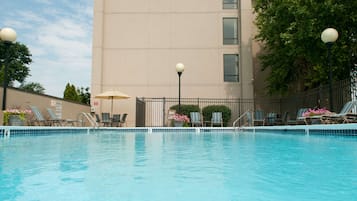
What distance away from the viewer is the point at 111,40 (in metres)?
17.0

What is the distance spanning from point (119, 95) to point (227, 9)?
842cm

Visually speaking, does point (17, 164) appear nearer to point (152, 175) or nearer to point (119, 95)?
point (152, 175)

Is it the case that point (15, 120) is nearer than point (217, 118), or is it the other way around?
point (15, 120)

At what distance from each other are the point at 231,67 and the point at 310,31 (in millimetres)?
6414

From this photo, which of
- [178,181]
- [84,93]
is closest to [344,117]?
[178,181]

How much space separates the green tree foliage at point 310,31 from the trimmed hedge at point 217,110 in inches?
117

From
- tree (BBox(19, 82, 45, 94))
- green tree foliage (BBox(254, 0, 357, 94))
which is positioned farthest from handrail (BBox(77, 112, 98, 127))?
tree (BBox(19, 82, 45, 94))

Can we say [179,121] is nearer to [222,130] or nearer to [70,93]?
[222,130]

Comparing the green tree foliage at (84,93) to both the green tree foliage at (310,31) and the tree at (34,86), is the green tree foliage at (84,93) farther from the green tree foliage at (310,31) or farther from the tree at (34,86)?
the tree at (34,86)

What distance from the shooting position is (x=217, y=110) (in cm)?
1545

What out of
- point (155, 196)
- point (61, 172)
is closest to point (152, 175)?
point (155, 196)

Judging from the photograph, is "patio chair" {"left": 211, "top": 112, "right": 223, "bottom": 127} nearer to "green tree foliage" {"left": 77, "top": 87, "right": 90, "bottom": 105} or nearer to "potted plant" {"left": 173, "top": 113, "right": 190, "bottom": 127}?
"potted plant" {"left": 173, "top": 113, "right": 190, "bottom": 127}

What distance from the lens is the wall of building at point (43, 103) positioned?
10031mm

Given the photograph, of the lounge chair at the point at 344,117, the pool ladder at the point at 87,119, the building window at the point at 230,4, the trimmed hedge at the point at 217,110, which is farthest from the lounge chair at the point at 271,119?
the pool ladder at the point at 87,119
